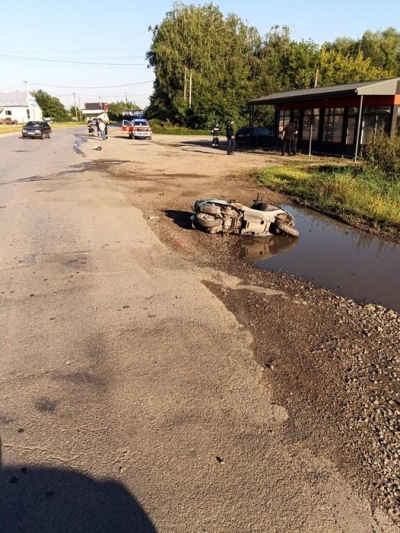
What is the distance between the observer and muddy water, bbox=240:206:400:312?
649cm

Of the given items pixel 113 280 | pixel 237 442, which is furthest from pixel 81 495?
pixel 113 280

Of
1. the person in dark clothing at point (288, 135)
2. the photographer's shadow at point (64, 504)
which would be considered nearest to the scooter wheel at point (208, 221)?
the photographer's shadow at point (64, 504)

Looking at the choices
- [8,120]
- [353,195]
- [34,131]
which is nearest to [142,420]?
[353,195]

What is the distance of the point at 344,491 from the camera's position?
2766 mm

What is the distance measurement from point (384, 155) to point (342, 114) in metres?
11.8

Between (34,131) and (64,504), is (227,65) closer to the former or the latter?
(34,131)

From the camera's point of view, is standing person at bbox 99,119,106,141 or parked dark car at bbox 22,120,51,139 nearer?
standing person at bbox 99,119,106,141

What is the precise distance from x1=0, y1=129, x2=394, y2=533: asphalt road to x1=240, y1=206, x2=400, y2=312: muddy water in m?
1.52

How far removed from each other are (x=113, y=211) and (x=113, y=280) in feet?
16.8

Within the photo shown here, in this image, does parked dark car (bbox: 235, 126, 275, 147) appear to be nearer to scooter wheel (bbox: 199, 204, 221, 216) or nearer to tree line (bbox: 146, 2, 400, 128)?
tree line (bbox: 146, 2, 400, 128)

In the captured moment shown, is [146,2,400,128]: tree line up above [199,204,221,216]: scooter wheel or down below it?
above

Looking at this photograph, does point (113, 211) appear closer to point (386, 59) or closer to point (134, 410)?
point (134, 410)

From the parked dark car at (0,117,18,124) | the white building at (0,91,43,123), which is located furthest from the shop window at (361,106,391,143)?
the white building at (0,91,43,123)

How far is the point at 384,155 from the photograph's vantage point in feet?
49.6
